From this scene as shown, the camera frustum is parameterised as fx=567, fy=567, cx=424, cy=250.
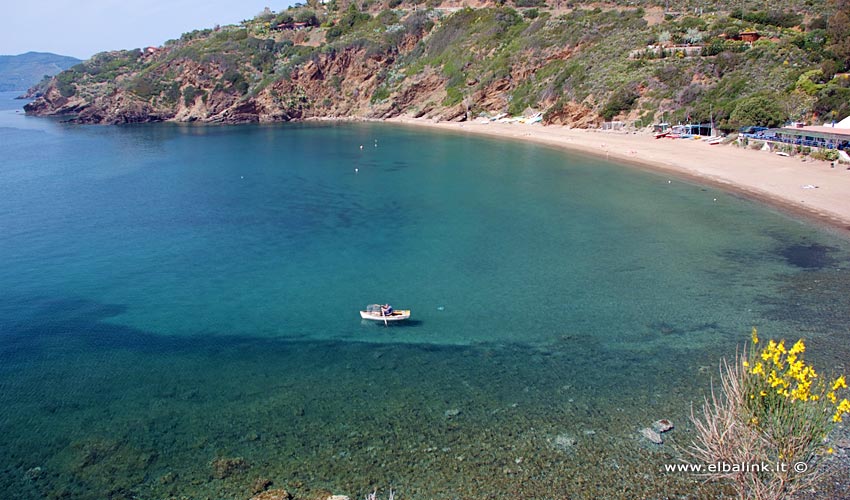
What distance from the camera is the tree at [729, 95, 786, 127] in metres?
53.5

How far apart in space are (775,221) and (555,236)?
1348 cm

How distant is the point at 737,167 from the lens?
153 feet

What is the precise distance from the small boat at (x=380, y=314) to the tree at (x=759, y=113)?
4805cm

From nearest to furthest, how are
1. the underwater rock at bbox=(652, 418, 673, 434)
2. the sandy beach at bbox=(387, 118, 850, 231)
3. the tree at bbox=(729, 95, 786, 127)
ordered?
the underwater rock at bbox=(652, 418, 673, 434) → the sandy beach at bbox=(387, 118, 850, 231) → the tree at bbox=(729, 95, 786, 127)

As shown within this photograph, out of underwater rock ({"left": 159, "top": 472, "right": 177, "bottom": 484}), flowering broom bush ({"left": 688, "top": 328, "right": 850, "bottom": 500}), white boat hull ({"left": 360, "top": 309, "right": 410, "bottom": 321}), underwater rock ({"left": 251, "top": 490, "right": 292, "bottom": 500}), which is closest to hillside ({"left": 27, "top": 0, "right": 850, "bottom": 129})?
white boat hull ({"left": 360, "top": 309, "right": 410, "bottom": 321})

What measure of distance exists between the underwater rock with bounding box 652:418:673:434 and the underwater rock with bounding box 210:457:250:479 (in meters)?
10.8

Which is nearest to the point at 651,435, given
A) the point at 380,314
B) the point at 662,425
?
the point at 662,425

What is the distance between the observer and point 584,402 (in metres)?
16.7

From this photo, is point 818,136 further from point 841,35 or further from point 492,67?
point 492,67

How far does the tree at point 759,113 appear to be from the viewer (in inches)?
2106

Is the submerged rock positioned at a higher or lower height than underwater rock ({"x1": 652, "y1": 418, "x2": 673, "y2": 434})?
lower

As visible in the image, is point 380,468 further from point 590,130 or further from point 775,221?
point 590,130

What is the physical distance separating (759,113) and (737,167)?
38.3 feet

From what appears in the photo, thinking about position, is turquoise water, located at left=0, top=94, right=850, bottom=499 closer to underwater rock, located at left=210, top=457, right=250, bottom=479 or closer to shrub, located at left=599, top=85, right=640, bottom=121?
underwater rock, located at left=210, top=457, right=250, bottom=479
